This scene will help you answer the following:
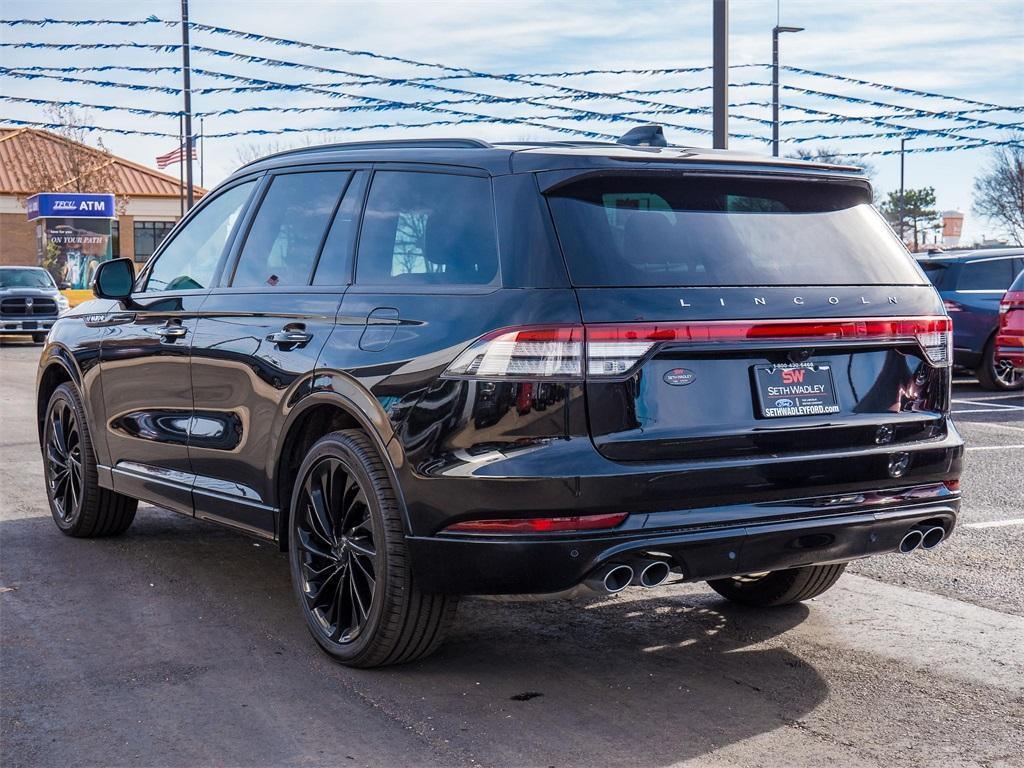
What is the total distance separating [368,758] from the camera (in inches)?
150

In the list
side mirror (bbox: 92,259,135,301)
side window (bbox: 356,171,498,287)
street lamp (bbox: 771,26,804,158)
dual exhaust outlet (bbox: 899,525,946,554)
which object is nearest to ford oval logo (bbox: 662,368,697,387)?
side window (bbox: 356,171,498,287)

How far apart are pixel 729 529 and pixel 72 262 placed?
123 feet

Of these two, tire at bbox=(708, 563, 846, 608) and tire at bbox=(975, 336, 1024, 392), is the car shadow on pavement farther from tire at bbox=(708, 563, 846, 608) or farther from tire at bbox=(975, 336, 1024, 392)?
tire at bbox=(975, 336, 1024, 392)

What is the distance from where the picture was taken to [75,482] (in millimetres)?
7051

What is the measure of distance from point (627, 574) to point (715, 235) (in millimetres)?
1156

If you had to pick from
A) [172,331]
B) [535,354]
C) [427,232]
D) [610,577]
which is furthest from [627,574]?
[172,331]

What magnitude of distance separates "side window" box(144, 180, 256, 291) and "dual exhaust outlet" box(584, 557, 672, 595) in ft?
8.49

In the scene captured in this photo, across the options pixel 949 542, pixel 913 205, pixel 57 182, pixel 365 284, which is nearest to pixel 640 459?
pixel 365 284

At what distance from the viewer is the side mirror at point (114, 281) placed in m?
6.37

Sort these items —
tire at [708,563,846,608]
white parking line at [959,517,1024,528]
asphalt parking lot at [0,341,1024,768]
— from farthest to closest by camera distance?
white parking line at [959,517,1024,528] < tire at [708,563,846,608] < asphalt parking lot at [0,341,1024,768]

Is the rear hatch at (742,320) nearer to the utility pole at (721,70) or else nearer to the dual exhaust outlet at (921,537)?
the dual exhaust outlet at (921,537)

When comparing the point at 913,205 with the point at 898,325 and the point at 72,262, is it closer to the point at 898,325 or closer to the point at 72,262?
the point at 72,262

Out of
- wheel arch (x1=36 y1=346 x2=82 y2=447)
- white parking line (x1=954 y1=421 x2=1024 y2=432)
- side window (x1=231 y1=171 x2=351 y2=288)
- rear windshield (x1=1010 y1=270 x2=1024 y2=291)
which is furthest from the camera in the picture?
rear windshield (x1=1010 y1=270 x2=1024 y2=291)

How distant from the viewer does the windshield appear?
96.2 feet
